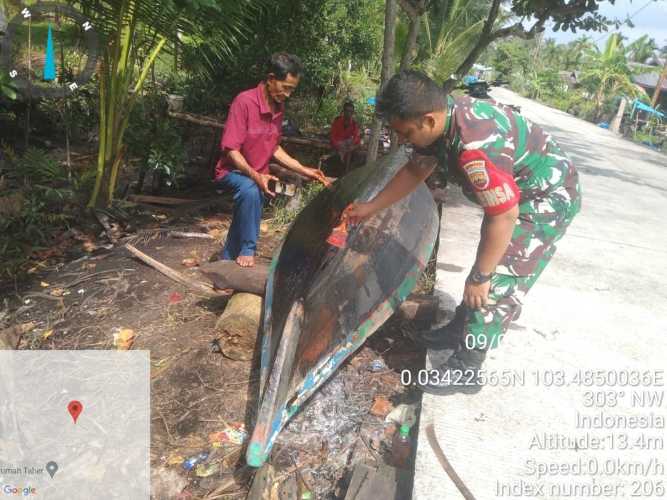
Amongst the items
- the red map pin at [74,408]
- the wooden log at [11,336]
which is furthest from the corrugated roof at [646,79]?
the red map pin at [74,408]

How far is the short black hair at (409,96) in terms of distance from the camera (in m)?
1.96

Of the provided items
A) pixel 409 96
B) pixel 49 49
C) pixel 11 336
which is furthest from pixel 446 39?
pixel 11 336

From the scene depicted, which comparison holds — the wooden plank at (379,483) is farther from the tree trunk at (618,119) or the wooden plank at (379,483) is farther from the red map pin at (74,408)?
the tree trunk at (618,119)

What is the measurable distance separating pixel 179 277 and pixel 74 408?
1.42m

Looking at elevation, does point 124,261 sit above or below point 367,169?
below

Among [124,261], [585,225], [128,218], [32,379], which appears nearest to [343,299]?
[32,379]

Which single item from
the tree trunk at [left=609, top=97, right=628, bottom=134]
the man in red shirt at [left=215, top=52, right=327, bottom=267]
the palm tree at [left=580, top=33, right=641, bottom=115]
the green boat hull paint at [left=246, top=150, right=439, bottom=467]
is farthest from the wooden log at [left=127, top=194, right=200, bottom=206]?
the palm tree at [left=580, top=33, right=641, bottom=115]

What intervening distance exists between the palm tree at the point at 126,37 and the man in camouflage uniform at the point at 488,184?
2.92m

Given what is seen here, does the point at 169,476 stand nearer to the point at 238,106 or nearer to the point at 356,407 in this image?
the point at 356,407

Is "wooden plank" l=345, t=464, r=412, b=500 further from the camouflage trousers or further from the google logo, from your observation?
the google logo

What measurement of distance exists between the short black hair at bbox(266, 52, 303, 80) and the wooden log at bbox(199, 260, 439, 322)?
1.35 meters

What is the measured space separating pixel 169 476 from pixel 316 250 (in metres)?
1.50

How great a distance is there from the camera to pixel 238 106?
338 cm

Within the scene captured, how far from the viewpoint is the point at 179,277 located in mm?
3752
